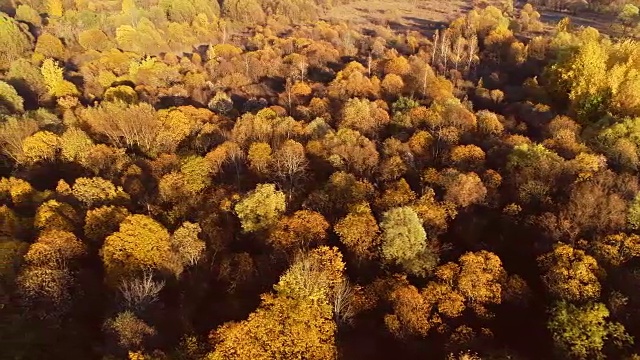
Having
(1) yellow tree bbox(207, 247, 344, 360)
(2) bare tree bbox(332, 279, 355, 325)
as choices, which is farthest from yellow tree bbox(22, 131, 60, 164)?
(2) bare tree bbox(332, 279, 355, 325)

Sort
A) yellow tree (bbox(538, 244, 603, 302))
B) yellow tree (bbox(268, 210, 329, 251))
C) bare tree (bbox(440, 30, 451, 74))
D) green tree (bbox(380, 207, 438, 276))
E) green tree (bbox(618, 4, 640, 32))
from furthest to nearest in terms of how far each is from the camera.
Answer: green tree (bbox(618, 4, 640, 32)) < bare tree (bbox(440, 30, 451, 74)) < yellow tree (bbox(268, 210, 329, 251)) < green tree (bbox(380, 207, 438, 276)) < yellow tree (bbox(538, 244, 603, 302))

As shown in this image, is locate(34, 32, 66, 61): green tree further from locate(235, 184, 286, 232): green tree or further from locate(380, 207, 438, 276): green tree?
locate(380, 207, 438, 276): green tree

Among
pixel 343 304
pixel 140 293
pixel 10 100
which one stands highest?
pixel 140 293

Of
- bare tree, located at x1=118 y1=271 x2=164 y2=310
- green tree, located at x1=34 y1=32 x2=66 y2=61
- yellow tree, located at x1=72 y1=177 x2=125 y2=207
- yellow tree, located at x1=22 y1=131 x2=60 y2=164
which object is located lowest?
green tree, located at x1=34 y1=32 x2=66 y2=61

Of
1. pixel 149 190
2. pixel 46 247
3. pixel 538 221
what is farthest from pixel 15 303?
pixel 538 221

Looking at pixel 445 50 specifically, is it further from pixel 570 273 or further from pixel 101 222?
pixel 101 222

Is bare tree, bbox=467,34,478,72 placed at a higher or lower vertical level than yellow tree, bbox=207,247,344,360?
lower

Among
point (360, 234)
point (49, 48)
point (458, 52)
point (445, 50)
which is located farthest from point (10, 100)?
point (458, 52)
